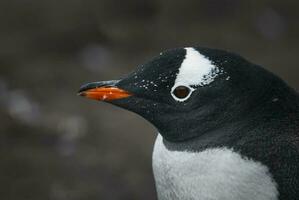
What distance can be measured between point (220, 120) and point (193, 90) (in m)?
0.11

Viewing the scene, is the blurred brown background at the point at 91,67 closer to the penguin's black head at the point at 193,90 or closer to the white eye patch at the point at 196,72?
the penguin's black head at the point at 193,90

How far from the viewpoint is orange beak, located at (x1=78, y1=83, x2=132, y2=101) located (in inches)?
91.1

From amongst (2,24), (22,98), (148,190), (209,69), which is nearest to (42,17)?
(2,24)

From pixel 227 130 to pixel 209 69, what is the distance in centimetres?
17

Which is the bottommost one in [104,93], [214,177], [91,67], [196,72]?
[91,67]

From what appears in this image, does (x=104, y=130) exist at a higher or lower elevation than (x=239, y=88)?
lower

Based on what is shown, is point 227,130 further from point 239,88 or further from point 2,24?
point 2,24

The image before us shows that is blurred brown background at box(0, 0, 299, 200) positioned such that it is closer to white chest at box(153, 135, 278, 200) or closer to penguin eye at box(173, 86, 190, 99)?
white chest at box(153, 135, 278, 200)

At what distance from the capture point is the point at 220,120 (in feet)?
7.36

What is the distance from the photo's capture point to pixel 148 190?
4141 mm

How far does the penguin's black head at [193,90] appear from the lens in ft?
7.27

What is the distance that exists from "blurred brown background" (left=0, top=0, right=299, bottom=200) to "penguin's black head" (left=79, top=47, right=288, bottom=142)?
1.87m

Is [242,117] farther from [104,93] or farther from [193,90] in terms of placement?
[104,93]

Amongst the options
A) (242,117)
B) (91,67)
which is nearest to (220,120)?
(242,117)
